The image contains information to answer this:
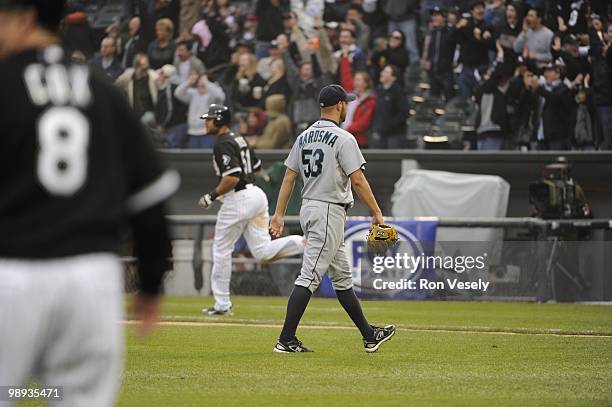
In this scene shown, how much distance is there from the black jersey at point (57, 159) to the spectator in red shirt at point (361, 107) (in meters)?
16.6

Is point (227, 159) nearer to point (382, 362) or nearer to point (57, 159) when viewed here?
point (382, 362)

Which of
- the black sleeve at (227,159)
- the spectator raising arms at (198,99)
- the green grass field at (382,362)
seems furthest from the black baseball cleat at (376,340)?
the spectator raising arms at (198,99)

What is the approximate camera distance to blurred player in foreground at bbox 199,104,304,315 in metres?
14.6

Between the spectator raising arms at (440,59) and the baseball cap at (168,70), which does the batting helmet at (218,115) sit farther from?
the baseball cap at (168,70)

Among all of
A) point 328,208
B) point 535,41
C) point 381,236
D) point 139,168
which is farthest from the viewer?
point 535,41

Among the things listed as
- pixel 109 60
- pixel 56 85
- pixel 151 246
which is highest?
pixel 56 85

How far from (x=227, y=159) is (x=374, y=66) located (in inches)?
274

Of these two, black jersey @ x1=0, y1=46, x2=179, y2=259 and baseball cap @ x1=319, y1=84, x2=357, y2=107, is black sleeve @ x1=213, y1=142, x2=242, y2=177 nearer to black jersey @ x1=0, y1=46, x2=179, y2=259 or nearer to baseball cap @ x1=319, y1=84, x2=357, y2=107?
baseball cap @ x1=319, y1=84, x2=357, y2=107

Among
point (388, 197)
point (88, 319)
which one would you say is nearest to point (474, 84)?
point (388, 197)

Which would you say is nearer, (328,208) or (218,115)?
(328,208)

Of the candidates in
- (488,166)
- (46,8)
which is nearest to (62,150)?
(46,8)

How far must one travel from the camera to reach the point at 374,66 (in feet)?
68.6

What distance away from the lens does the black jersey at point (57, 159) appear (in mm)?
3559

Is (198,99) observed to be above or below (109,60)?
below
